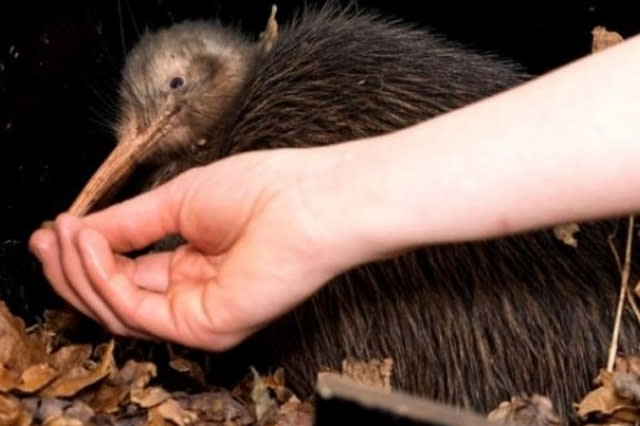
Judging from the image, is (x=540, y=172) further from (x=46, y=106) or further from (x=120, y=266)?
(x=46, y=106)

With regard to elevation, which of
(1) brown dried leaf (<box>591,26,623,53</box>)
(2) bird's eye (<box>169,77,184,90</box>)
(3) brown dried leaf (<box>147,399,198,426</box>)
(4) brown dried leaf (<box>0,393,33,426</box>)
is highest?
(1) brown dried leaf (<box>591,26,623,53</box>)

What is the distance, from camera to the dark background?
5.63ft

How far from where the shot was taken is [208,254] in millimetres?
1324

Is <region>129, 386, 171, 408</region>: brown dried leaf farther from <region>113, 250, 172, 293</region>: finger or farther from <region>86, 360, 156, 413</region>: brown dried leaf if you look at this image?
<region>113, 250, 172, 293</region>: finger

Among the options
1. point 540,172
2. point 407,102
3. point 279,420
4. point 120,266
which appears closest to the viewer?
point 540,172

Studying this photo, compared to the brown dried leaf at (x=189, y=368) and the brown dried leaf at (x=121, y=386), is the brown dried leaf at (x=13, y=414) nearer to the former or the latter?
the brown dried leaf at (x=121, y=386)

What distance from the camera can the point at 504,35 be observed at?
1904 millimetres

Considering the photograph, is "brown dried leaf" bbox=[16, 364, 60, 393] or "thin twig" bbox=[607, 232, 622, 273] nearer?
"brown dried leaf" bbox=[16, 364, 60, 393]

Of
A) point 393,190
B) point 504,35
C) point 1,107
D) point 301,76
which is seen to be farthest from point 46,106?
point 393,190

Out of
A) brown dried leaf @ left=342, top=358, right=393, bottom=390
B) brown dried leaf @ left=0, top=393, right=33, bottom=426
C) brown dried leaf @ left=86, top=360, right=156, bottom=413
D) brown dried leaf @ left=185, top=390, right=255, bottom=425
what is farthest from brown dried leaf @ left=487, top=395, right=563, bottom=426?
brown dried leaf @ left=0, top=393, right=33, bottom=426

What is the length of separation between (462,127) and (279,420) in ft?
1.74

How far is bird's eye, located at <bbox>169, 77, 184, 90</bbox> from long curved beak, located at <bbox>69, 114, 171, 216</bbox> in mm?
38

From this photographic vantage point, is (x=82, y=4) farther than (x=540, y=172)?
Yes

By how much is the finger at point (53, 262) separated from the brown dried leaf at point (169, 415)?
0.15 metres
